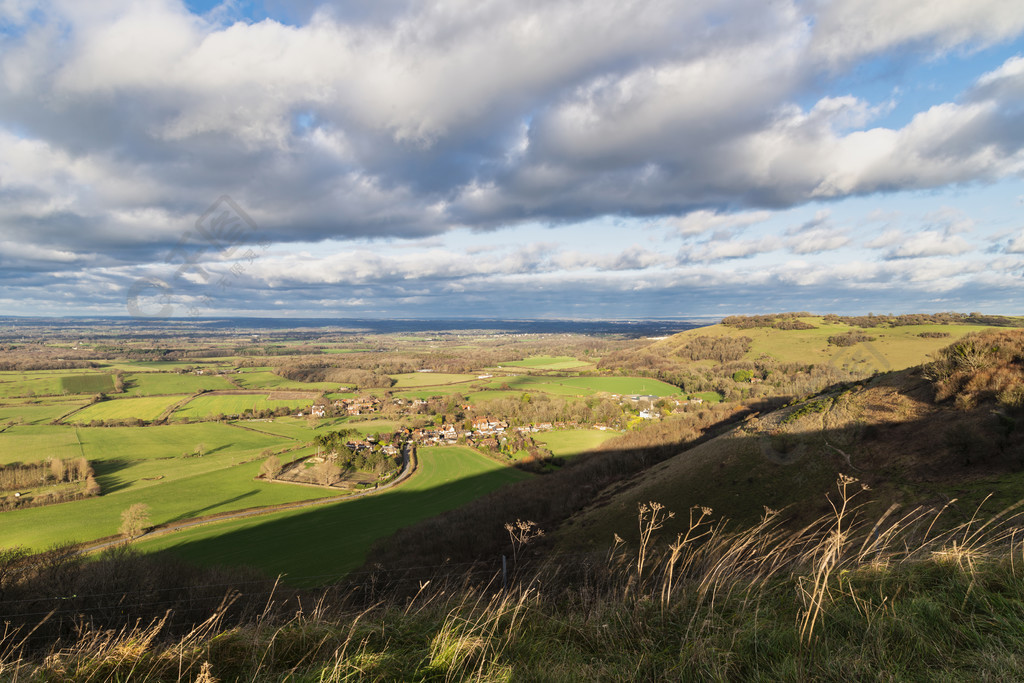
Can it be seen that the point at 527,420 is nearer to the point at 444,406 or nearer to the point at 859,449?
the point at 444,406

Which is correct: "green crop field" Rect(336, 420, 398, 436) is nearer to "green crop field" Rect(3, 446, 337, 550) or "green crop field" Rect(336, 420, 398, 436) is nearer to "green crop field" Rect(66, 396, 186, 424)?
"green crop field" Rect(3, 446, 337, 550)

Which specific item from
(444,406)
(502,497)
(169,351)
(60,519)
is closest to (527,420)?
(444,406)

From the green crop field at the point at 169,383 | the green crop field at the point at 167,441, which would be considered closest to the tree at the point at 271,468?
the green crop field at the point at 167,441

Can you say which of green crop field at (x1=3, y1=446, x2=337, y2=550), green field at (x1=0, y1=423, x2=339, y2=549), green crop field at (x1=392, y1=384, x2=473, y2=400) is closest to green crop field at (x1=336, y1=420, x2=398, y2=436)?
green field at (x1=0, y1=423, x2=339, y2=549)

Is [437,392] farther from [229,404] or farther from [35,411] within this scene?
[35,411]

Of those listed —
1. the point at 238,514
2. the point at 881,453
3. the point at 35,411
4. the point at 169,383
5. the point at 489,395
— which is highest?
the point at 881,453

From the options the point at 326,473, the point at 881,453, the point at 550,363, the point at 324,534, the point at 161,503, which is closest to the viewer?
the point at 881,453

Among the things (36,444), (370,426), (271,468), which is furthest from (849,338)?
(36,444)
